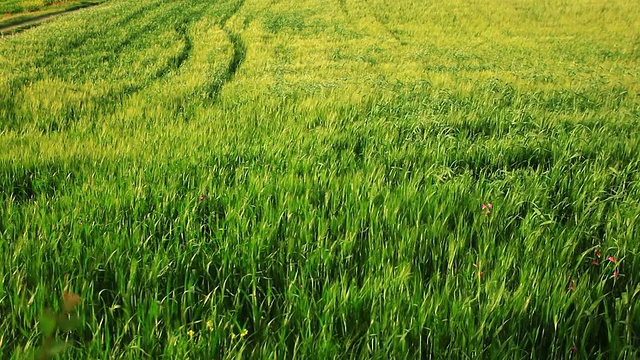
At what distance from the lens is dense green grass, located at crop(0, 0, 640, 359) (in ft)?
5.34

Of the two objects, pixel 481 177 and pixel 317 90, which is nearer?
pixel 481 177

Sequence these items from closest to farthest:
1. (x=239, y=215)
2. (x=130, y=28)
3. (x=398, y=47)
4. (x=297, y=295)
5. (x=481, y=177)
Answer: (x=297, y=295) → (x=239, y=215) → (x=481, y=177) → (x=398, y=47) → (x=130, y=28)

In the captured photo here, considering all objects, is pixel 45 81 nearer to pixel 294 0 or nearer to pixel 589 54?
pixel 589 54

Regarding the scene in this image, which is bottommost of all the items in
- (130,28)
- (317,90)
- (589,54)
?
(589,54)

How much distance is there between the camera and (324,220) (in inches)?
96.2

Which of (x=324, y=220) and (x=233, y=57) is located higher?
(x=233, y=57)

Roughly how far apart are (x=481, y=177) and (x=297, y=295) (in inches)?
77.8

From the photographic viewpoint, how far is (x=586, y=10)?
21.8m

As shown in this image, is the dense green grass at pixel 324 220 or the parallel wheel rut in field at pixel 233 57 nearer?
the dense green grass at pixel 324 220

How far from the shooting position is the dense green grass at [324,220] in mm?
1628

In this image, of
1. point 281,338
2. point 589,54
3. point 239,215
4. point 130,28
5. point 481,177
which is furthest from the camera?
point 130,28

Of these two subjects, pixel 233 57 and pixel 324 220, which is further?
pixel 233 57

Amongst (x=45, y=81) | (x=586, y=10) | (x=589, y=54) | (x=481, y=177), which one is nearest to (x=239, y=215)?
(x=481, y=177)

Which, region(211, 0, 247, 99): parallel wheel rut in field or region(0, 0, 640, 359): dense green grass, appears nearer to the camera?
region(0, 0, 640, 359): dense green grass
